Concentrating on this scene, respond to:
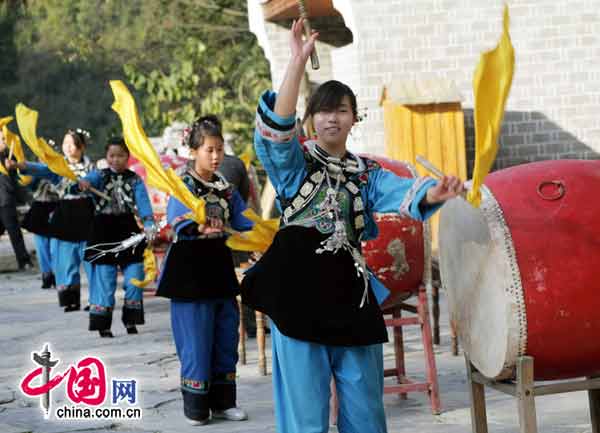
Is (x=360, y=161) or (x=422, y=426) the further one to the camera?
(x=422, y=426)

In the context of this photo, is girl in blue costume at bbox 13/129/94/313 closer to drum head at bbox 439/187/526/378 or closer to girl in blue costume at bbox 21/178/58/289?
girl in blue costume at bbox 21/178/58/289

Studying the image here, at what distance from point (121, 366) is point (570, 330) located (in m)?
4.11

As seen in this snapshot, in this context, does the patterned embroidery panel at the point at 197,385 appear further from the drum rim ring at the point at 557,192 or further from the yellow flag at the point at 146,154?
the drum rim ring at the point at 557,192

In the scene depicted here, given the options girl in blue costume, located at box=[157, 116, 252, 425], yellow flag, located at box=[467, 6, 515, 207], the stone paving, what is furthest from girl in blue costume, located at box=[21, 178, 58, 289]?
yellow flag, located at box=[467, 6, 515, 207]

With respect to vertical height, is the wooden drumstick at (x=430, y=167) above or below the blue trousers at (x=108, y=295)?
above

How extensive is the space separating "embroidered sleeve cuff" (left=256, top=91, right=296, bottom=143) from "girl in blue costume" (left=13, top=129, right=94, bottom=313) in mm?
6900

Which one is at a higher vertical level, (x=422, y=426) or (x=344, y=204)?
(x=344, y=204)

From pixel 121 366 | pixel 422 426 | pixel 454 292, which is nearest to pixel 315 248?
pixel 454 292

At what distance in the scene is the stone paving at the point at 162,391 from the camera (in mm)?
5793

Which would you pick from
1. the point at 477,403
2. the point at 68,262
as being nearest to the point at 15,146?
the point at 68,262

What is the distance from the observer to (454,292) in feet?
15.4

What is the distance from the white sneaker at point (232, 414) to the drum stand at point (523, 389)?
160cm

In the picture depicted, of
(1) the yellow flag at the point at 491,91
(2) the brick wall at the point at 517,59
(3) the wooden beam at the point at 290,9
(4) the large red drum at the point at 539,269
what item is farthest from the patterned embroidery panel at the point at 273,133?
(3) the wooden beam at the point at 290,9

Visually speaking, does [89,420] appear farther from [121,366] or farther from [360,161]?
[360,161]
